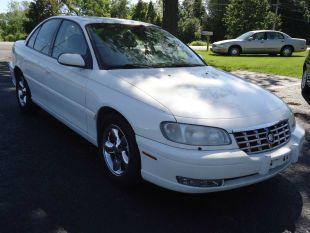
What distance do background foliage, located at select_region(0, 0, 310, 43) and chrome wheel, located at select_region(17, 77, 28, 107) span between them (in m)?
33.5

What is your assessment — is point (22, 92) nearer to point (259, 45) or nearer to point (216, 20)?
point (259, 45)

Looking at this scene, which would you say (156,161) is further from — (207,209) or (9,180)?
(9,180)

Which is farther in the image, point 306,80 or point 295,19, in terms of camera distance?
point 295,19

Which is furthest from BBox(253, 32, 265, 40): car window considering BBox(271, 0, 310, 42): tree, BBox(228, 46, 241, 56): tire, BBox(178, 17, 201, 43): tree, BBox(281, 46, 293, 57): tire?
BBox(271, 0, 310, 42): tree

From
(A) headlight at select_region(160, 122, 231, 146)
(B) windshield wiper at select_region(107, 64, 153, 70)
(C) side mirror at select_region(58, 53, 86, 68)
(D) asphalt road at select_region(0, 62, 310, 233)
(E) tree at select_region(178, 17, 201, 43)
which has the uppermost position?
(C) side mirror at select_region(58, 53, 86, 68)

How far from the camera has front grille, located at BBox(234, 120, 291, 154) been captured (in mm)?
3283

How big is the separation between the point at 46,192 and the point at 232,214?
1.70 metres

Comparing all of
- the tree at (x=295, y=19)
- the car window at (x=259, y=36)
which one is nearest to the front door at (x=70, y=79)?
the car window at (x=259, y=36)

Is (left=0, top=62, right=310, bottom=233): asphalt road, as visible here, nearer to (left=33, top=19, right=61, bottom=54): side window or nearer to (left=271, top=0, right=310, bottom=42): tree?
(left=33, top=19, right=61, bottom=54): side window

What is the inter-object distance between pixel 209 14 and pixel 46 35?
60.3 meters

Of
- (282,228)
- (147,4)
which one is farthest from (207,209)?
(147,4)

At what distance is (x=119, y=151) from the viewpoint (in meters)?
3.87

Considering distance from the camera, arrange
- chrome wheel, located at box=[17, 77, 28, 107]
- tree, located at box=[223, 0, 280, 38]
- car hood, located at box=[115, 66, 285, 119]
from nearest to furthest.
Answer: car hood, located at box=[115, 66, 285, 119], chrome wheel, located at box=[17, 77, 28, 107], tree, located at box=[223, 0, 280, 38]

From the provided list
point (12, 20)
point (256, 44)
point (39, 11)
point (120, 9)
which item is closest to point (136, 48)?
point (256, 44)
